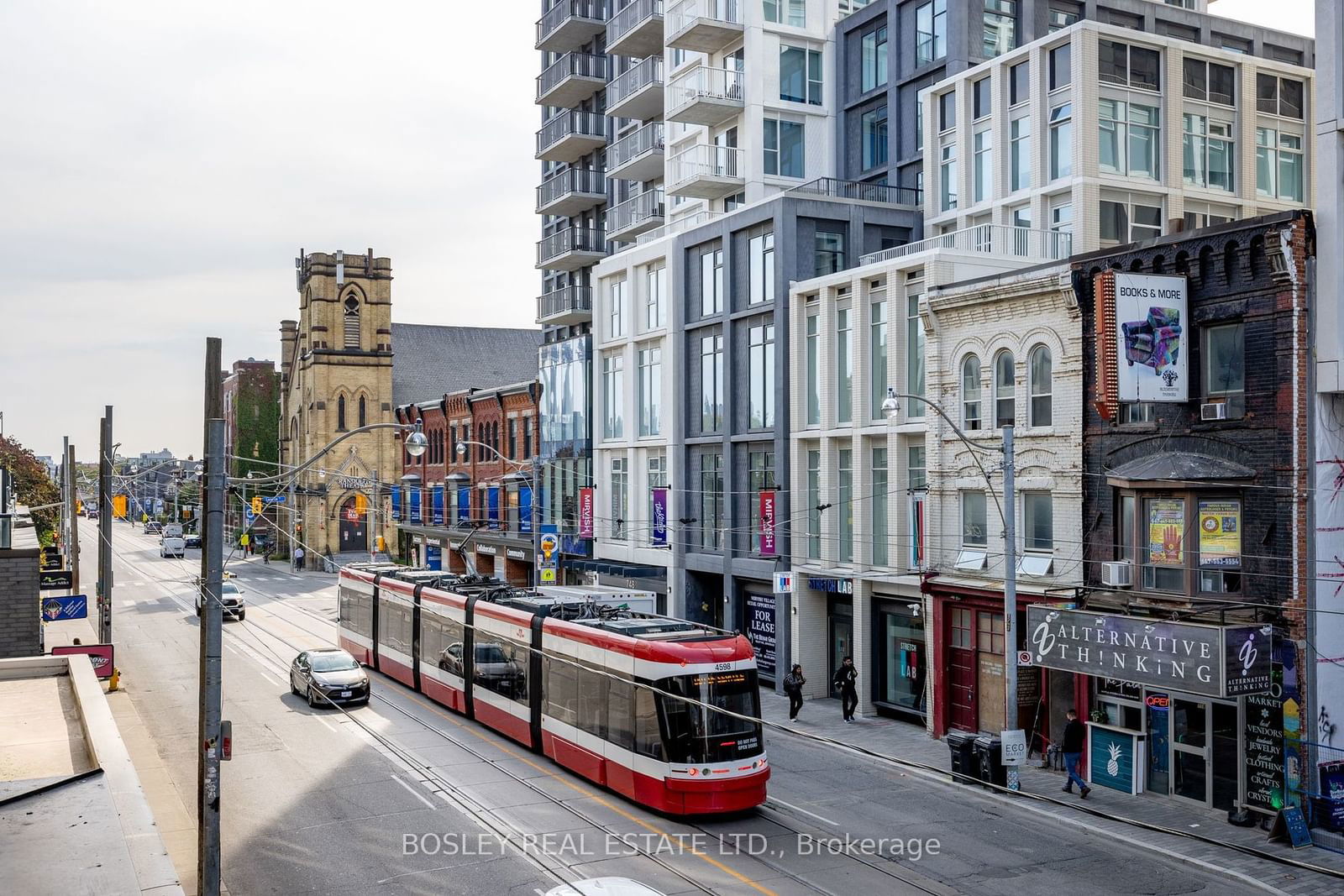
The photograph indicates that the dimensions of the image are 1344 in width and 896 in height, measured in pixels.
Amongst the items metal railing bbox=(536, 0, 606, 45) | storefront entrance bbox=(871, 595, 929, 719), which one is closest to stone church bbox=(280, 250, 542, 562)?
metal railing bbox=(536, 0, 606, 45)

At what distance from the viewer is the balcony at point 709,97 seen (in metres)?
42.8

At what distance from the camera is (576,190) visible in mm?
58156

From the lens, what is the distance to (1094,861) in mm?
18938

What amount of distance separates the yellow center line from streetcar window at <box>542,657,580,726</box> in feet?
3.65

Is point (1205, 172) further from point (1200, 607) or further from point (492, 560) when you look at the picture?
point (492, 560)

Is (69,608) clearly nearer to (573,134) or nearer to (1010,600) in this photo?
(1010,600)

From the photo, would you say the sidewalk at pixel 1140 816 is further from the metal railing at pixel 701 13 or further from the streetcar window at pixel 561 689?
the metal railing at pixel 701 13

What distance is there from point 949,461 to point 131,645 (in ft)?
104

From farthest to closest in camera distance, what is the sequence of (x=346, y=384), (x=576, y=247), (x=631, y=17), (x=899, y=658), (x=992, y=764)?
1. (x=346, y=384)
2. (x=576, y=247)
3. (x=631, y=17)
4. (x=899, y=658)
5. (x=992, y=764)

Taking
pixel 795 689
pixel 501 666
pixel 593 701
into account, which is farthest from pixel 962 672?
pixel 501 666

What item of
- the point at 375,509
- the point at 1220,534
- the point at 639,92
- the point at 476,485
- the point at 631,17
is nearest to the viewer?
the point at 1220,534

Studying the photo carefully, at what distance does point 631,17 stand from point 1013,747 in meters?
36.8

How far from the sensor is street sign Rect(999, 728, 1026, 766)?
74.1ft

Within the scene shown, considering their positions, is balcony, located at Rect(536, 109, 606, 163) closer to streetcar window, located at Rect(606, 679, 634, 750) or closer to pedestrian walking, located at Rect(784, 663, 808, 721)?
pedestrian walking, located at Rect(784, 663, 808, 721)
